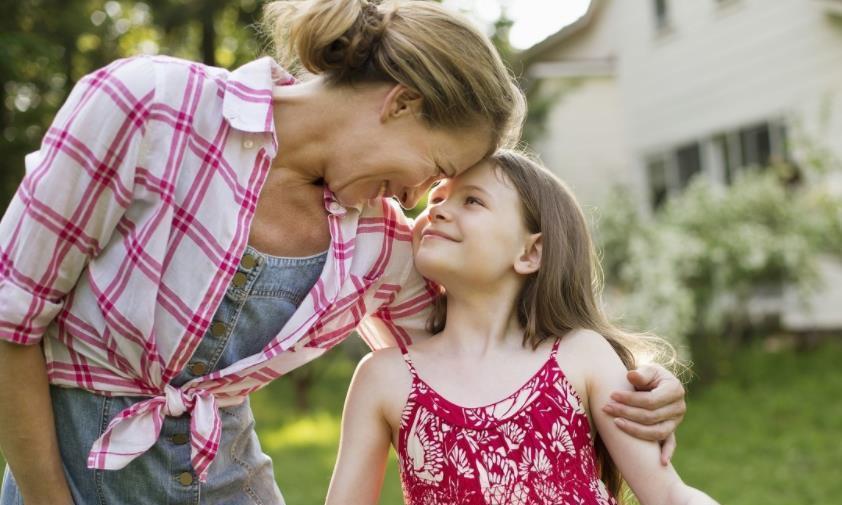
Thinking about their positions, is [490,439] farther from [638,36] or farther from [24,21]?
[638,36]

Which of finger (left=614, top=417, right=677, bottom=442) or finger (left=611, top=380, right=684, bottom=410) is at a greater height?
finger (left=611, top=380, right=684, bottom=410)

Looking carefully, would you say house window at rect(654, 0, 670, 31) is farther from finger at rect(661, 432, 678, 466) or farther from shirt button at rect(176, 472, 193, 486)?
shirt button at rect(176, 472, 193, 486)

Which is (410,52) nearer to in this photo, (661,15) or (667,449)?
(667,449)

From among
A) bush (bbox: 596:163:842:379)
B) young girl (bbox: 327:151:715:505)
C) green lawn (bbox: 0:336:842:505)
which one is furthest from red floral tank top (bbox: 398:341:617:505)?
bush (bbox: 596:163:842:379)

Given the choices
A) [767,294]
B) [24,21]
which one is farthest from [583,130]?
[24,21]

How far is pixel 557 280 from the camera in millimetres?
2844

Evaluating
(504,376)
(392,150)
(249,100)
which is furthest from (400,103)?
(504,376)

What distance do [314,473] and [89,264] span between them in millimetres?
5167

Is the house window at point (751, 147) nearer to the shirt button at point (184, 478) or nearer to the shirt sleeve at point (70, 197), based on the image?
the shirt button at point (184, 478)

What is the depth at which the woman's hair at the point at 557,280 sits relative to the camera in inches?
111

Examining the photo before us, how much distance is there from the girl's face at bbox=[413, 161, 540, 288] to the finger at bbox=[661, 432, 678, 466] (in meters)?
0.60

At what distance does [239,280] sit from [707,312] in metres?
7.90

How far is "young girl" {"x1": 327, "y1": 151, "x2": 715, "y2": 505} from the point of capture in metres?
2.58

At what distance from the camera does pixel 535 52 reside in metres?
A: 20.2
